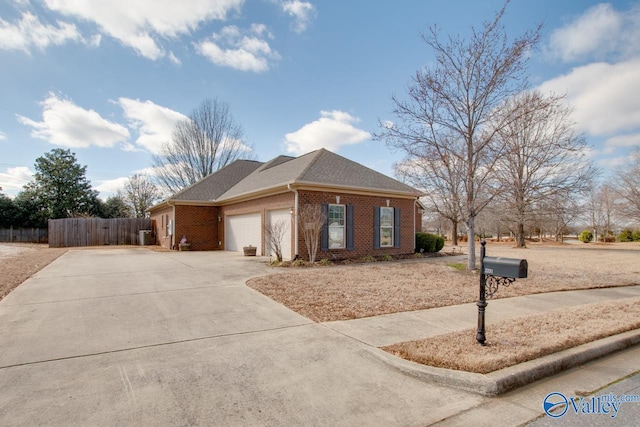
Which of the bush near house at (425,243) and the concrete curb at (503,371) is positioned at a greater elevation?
the bush near house at (425,243)

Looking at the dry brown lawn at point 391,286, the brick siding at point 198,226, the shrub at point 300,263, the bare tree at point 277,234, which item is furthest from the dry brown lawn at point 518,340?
the brick siding at point 198,226

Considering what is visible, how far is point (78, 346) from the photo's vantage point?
405cm

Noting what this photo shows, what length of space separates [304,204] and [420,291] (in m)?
6.14

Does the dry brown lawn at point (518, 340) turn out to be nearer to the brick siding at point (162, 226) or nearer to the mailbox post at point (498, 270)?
the mailbox post at point (498, 270)

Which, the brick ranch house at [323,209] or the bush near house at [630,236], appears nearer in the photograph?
the brick ranch house at [323,209]

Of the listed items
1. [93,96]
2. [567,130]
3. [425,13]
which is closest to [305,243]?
[425,13]

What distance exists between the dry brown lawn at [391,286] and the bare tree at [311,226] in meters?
1.34

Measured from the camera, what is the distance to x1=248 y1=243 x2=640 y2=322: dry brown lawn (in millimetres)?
5984

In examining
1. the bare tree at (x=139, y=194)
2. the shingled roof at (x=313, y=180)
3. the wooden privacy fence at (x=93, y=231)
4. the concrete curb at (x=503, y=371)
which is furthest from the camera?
the bare tree at (x=139, y=194)

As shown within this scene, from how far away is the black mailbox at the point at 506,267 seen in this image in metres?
3.65

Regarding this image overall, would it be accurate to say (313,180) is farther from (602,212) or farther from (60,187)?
(602,212)

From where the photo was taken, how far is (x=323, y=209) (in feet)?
41.7

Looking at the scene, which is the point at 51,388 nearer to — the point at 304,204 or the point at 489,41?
the point at 304,204
